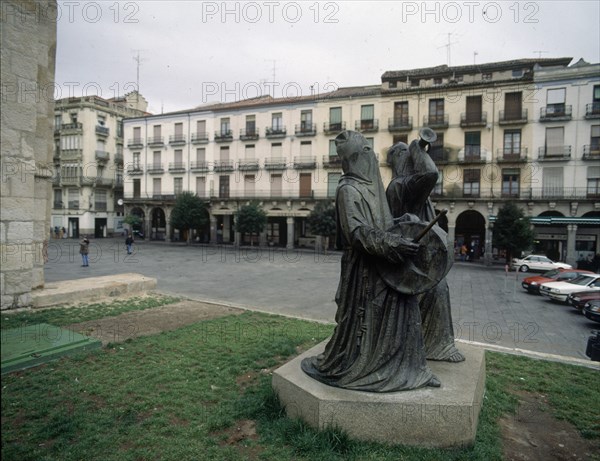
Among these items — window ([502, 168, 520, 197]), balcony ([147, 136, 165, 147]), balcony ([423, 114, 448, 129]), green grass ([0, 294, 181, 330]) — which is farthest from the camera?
balcony ([147, 136, 165, 147])

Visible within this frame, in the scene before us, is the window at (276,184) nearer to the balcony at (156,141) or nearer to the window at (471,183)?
the balcony at (156,141)

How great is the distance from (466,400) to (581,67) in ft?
102

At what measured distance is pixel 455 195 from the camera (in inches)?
1117

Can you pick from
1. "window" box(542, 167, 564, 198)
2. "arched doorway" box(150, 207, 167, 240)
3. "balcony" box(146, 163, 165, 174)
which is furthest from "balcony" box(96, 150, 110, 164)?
"window" box(542, 167, 564, 198)

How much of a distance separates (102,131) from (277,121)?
2065 cm

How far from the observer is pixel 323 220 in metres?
28.2

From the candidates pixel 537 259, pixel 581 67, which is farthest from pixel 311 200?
pixel 581 67

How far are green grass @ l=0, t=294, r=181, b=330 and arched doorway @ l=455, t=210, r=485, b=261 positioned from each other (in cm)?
2546

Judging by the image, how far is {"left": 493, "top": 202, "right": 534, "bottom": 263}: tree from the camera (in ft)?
75.0

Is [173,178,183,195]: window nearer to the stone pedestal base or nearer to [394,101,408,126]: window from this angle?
[394,101,408,126]: window

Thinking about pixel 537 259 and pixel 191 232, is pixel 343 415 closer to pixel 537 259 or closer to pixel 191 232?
pixel 537 259

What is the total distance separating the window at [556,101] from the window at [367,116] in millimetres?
12414

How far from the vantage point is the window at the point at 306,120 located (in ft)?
110

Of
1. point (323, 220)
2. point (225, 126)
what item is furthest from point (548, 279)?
point (225, 126)
